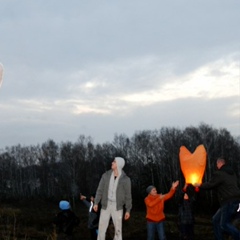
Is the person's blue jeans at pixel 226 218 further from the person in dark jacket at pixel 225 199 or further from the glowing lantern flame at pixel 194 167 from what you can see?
the glowing lantern flame at pixel 194 167

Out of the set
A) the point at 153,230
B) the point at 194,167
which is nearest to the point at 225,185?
the point at 194,167

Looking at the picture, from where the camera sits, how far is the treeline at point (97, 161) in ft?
203

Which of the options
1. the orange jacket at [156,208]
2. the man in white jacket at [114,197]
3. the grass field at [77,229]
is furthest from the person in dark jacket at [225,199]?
the grass field at [77,229]

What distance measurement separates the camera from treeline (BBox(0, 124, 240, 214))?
61.8m

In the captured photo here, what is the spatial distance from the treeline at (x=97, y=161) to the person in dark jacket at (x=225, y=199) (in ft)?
157

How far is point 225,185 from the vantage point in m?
7.85

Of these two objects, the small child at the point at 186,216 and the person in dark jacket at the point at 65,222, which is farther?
the small child at the point at 186,216

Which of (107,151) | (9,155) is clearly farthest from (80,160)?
(9,155)

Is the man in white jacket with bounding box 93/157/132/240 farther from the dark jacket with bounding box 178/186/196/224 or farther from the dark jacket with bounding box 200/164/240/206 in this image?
the dark jacket with bounding box 178/186/196/224

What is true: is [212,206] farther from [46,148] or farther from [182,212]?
[46,148]

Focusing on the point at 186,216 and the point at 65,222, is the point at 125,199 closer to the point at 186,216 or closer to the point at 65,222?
the point at 65,222

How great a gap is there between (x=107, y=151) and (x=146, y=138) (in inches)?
319

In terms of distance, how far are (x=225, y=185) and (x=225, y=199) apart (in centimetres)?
25

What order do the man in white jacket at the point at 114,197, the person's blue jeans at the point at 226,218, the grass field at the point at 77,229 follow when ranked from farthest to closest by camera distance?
the grass field at the point at 77,229 < the man in white jacket at the point at 114,197 < the person's blue jeans at the point at 226,218
